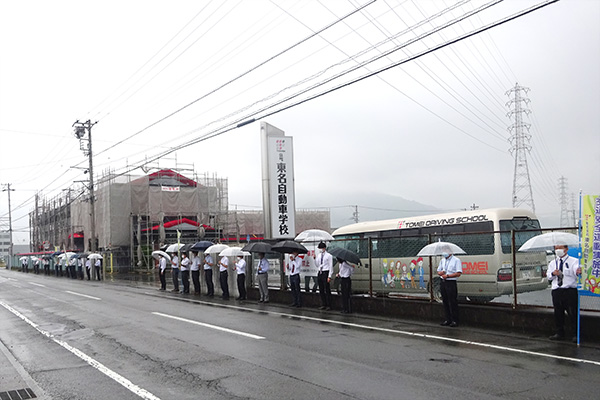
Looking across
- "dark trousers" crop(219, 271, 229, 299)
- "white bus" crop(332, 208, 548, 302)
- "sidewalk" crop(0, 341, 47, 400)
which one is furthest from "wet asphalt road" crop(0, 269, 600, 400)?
"dark trousers" crop(219, 271, 229, 299)

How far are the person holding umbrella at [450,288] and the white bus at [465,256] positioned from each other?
66 centimetres

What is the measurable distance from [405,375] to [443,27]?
8.14 m

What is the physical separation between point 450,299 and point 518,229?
9.49 ft

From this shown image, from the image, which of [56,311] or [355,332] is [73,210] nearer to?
[56,311]

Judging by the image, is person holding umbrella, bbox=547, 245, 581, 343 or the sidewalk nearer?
the sidewalk

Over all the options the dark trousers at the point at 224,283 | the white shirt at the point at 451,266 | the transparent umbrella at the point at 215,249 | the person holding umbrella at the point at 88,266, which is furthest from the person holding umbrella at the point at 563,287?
the person holding umbrella at the point at 88,266

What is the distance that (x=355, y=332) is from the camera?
11047mm

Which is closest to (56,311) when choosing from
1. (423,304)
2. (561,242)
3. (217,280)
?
(217,280)

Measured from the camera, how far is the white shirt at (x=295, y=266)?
16.2 m

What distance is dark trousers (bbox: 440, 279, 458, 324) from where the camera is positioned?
37.7 feet

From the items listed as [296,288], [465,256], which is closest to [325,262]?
[296,288]

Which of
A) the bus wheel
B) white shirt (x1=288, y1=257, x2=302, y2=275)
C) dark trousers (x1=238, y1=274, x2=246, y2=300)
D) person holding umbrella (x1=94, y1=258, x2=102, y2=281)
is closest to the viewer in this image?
the bus wheel

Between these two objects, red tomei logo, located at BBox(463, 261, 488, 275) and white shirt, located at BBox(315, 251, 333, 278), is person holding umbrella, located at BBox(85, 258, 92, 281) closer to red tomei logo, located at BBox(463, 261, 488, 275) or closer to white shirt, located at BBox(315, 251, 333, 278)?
white shirt, located at BBox(315, 251, 333, 278)

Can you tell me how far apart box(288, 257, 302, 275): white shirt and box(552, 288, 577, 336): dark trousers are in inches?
322
